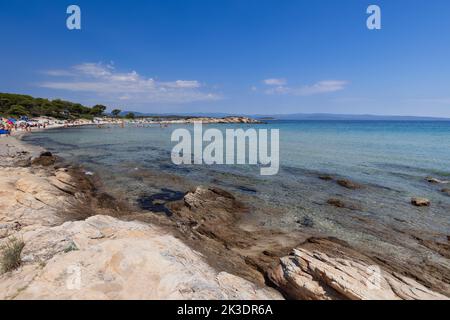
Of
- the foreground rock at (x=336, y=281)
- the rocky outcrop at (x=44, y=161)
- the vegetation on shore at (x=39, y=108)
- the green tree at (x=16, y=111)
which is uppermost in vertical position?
the vegetation on shore at (x=39, y=108)

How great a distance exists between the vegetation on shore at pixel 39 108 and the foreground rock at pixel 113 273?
105 metres

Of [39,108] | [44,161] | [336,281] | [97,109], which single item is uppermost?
[97,109]

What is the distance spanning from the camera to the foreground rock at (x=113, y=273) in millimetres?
4965

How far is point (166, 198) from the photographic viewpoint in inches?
570

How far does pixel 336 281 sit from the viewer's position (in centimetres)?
563

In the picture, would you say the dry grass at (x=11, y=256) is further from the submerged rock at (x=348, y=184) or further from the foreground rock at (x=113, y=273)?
the submerged rock at (x=348, y=184)

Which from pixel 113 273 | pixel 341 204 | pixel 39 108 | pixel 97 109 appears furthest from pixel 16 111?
pixel 341 204

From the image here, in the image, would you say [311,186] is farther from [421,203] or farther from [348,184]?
[421,203]

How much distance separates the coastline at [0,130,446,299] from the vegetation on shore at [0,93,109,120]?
342 ft

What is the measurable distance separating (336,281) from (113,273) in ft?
17.0

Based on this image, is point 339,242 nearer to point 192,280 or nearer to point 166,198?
point 192,280

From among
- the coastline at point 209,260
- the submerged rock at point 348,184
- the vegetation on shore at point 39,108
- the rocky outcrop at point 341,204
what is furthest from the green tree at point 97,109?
the rocky outcrop at point 341,204

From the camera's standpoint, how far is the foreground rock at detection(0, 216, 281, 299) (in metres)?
4.96

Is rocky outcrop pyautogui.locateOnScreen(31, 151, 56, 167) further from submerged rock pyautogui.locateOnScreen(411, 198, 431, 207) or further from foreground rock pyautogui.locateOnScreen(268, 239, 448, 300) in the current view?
submerged rock pyautogui.locateOnScreen(411, 198, 431, 207)
